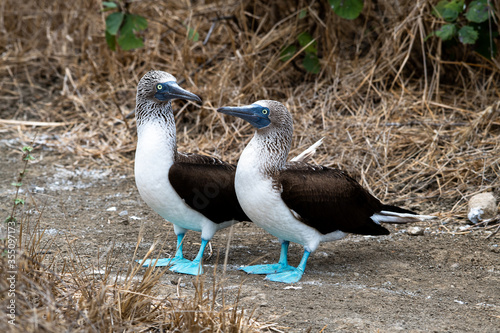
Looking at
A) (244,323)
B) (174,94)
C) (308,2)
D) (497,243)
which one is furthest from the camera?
(308,2)

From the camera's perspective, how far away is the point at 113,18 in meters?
6.54

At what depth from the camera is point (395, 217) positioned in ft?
15.2

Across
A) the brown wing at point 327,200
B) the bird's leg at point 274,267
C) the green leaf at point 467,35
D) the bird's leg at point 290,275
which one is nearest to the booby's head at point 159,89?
the brown wing at point 327,200

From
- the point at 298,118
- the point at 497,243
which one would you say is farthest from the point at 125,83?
the point at 497,243

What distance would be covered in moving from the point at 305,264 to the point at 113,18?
369 cm

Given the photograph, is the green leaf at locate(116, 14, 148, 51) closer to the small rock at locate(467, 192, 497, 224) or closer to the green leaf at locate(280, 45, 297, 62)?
the green leaf at locate(280, 45, 297, 62)

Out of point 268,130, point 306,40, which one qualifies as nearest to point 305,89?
point 306,40

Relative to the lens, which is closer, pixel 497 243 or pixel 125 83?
pixel 497 243

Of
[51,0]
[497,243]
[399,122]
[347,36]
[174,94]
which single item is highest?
[51,0]

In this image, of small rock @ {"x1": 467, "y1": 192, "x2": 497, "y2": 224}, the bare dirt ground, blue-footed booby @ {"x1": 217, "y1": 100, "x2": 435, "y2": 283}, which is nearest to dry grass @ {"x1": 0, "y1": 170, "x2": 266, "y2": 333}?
the bare dirt ground

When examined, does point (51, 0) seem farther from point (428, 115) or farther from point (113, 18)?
point (428, 115)

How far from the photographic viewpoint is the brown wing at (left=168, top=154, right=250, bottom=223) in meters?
4.22

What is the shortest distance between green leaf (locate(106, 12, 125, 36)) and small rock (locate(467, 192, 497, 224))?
3.90 meters

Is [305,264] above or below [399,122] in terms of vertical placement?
below
